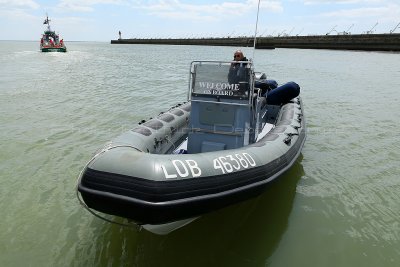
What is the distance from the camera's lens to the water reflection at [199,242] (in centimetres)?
368

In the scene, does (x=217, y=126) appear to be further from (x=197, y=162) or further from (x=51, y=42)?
(x=51, y=42)

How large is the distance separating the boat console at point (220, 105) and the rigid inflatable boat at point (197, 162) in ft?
0.05

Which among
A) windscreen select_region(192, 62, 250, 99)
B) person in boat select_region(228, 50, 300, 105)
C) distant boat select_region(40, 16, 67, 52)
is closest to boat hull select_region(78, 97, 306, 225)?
windscreen select_region(192, 62, 250, 99)

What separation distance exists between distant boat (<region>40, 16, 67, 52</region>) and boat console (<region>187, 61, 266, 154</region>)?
45.0 metres

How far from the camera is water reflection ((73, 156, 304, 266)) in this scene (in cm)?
368

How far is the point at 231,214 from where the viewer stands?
450cm

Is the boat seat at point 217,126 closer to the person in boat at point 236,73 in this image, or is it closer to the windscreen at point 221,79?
the windscreen at point 221,79

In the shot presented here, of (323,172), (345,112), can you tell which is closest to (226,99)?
(323,172)

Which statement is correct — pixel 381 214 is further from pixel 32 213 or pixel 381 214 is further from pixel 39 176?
pixel 39 176

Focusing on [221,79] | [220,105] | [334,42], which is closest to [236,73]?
[221,79]

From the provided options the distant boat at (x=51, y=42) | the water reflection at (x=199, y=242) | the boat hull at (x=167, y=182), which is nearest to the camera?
the boat hull at (x=167, y=182)

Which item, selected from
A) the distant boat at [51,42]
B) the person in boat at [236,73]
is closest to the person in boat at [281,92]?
the person in boat at [236,73]

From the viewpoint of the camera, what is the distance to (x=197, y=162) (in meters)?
3.33

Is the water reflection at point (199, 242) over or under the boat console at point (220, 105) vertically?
under
